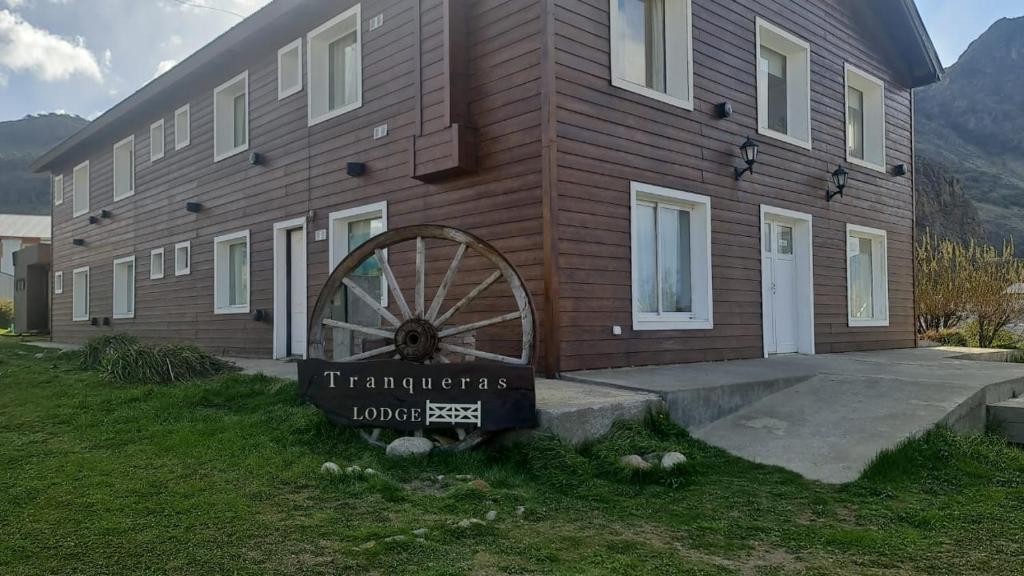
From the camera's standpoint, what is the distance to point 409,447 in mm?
4906

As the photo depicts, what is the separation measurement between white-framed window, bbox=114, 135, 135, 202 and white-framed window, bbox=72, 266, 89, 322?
250cm

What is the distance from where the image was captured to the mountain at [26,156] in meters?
75.4

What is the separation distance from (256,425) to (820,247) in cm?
777

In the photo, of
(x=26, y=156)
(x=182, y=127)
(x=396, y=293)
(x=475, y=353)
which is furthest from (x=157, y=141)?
(x=26, y=156)

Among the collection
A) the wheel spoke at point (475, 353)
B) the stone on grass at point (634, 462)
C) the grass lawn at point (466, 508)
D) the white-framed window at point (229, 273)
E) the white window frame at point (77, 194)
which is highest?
the white window frame at point (77, 194)

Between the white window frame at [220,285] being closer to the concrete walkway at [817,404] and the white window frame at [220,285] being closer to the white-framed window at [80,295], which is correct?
the concrete walkway at [817,404]

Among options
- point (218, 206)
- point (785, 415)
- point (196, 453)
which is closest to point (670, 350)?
point (785, 415)

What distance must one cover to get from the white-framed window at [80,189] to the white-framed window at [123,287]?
2.52 meters

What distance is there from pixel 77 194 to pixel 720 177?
14.7 metres

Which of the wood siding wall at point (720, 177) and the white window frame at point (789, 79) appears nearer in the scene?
the wood siding wall at point (720, 177)

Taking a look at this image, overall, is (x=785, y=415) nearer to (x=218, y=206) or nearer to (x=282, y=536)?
(x=282, y=536)

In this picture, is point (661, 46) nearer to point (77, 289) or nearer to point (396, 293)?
point (396, 293)

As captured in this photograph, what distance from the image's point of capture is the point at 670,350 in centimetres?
786

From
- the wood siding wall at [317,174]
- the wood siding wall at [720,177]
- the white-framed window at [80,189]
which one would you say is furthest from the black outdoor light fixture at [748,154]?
the white-framed window at [80,189]
